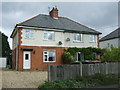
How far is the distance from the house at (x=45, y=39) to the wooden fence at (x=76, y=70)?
10.00 meters

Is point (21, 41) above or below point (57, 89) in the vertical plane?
above

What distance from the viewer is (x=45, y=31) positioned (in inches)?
857

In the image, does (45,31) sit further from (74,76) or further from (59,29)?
(74,76)

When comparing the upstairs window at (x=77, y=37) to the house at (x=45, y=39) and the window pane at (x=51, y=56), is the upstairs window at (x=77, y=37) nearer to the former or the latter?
the house at (x=45, y=39)

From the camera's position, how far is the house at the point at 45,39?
2044 centimetres

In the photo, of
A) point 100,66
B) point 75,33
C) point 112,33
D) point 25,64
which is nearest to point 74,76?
point 100,66

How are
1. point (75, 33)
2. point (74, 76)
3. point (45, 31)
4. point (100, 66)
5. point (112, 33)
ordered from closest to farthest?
1. point (74, 76)
2. point (100, 66)
3. point (45, 31)
4. point (75, 33)
5. point (112, 33)

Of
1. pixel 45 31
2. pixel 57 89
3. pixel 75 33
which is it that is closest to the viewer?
pixel 57 89

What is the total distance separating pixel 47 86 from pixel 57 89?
0.59 m

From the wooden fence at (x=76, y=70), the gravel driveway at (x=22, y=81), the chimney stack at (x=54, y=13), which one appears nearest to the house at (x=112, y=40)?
the chimney stack at (x=54, y=13)

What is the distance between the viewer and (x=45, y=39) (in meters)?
21.8

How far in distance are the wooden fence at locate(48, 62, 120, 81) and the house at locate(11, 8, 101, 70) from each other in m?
10.00

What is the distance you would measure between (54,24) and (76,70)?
12.9m

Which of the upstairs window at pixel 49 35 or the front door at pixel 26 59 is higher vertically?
the upstairs window at pixel 49 35
